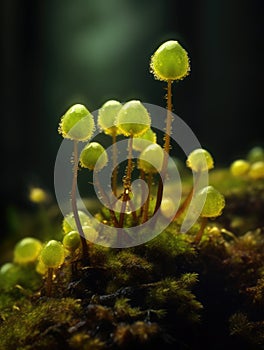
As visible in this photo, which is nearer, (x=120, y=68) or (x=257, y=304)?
(x=257, y=304)

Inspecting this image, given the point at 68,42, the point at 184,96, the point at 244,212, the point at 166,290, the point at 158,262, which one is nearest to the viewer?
the point at 166,290

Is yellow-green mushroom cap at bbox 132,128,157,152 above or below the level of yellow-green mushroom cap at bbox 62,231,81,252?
above

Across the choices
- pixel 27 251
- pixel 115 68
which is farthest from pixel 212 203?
pixel 115 68

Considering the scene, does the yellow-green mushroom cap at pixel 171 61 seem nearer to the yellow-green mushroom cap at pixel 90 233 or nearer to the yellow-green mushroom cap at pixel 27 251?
the yellow-green mushroom cap at pixel 90 233

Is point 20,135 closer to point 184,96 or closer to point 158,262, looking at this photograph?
point 184,96

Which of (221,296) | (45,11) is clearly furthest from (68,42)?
(221,296)

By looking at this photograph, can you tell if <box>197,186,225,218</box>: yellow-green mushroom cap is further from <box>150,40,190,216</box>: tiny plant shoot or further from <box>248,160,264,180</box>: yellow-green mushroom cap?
<box>248,160,264,180</box>: yellow-green mushroom cap

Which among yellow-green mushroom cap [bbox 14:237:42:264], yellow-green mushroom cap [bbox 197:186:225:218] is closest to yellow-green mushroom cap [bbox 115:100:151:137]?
yellow-green mushroom cap [bbox 197:186:225:218]
